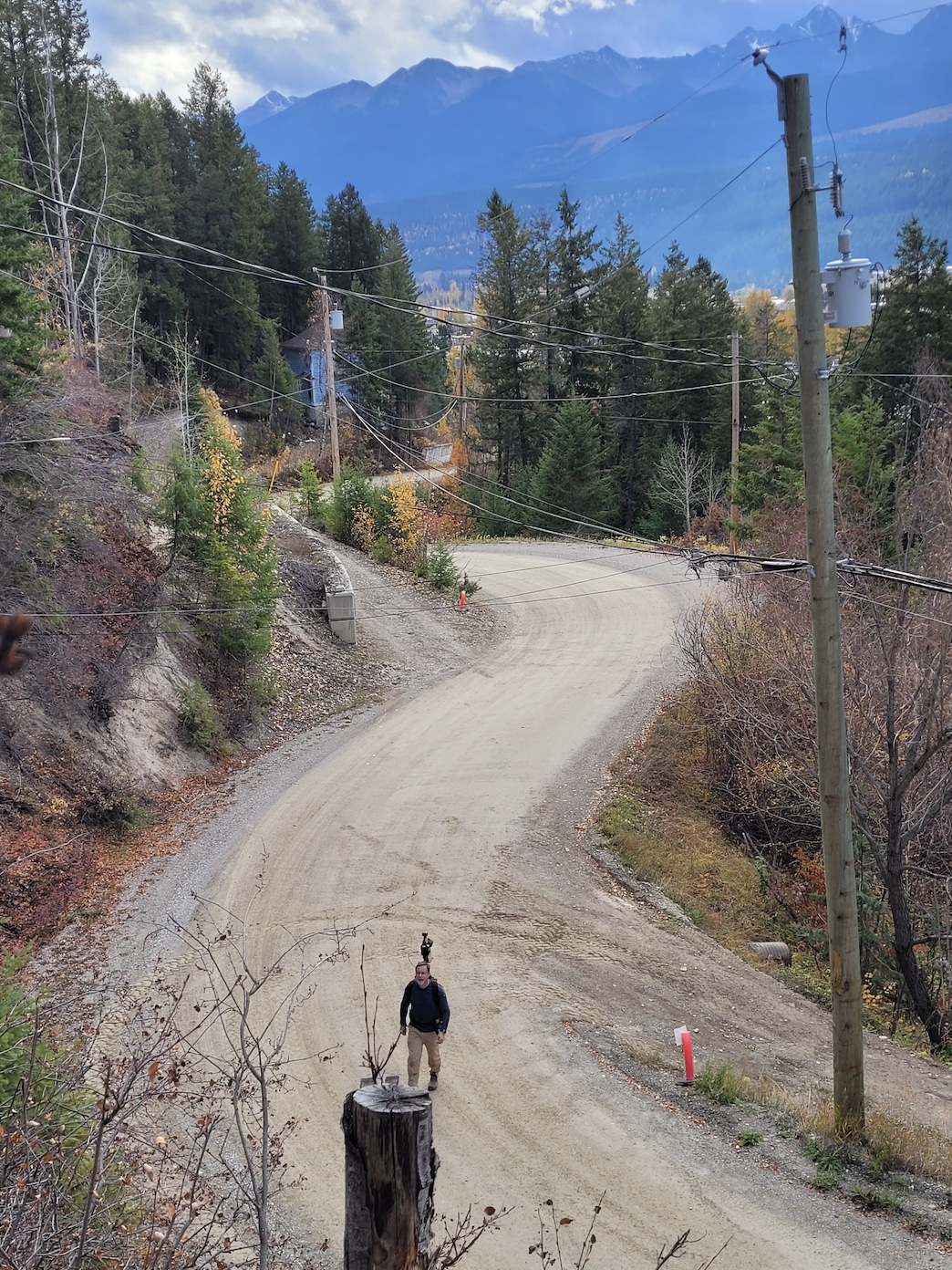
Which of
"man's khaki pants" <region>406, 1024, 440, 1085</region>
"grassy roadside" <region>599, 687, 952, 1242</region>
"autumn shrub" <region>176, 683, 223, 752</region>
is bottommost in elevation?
"grassy roadside" <region>599, 687, 952, 1242</region>

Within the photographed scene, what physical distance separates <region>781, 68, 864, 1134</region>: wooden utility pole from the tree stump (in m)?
5.58

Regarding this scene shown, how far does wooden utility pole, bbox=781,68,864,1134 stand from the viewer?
7.17 m

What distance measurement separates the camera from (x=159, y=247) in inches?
2015

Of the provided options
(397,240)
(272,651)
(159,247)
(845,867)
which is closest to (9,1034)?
(845,867)

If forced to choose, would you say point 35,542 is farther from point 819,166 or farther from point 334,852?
point 819,166

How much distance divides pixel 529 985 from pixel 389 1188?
8.41m

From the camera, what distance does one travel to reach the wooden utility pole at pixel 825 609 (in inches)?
282

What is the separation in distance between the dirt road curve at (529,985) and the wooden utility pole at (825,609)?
4.19 feet

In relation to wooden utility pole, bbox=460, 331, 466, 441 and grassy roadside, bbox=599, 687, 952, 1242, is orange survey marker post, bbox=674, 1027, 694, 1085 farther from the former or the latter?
wooden utility pole, bbox=460, 331, 466, 441

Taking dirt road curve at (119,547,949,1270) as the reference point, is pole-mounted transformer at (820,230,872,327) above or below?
above

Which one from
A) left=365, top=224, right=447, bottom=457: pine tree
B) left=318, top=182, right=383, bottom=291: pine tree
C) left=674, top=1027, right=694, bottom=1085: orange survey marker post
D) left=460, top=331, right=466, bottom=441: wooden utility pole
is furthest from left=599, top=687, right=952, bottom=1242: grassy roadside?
left=318, top=182, right=383, bottom=291: pine tree

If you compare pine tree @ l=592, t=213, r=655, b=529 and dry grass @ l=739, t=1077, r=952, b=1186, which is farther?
pine tree @ l=592, t=213, r=655, b=529

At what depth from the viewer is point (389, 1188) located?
3.10m

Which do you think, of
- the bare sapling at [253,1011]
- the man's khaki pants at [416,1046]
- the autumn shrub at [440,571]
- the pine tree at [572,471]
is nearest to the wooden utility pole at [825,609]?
the man's khaki pants at [416,1046]
